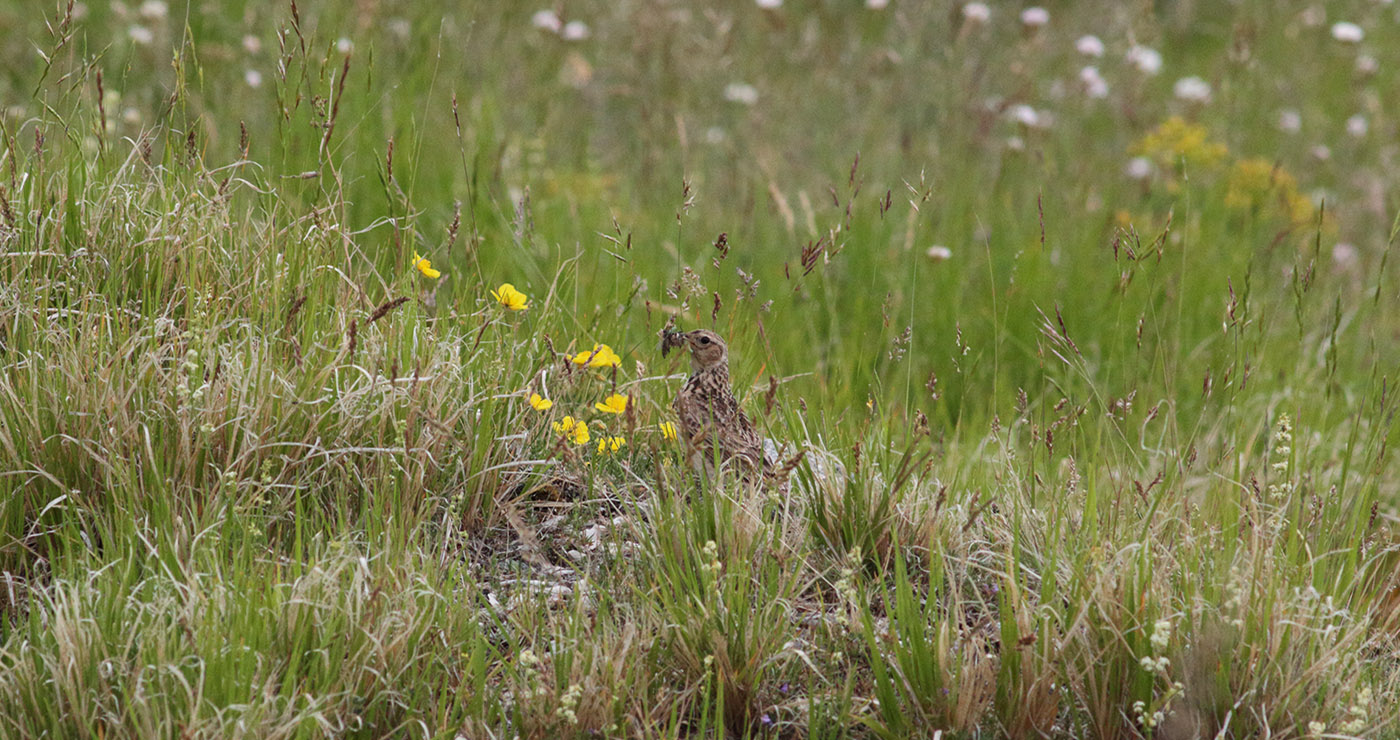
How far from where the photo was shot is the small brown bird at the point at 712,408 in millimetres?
3430

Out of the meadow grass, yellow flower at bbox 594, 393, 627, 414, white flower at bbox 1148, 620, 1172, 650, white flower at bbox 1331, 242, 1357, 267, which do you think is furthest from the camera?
white flower at bbox 1331, 242, 1357, 267

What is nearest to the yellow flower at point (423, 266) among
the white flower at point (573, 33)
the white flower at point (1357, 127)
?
the white flower at point (573, 33)

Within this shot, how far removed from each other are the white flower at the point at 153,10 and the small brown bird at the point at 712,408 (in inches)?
175

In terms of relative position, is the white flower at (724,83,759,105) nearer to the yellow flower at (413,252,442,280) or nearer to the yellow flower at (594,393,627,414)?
the yellow flower at (413,252,442,280)

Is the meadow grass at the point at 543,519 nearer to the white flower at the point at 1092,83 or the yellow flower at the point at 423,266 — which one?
the yellow flower at the point at 423,266

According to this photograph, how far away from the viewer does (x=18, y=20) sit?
7465 mm

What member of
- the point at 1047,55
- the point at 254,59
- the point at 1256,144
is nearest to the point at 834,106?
the point at 1047,55

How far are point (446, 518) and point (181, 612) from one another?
2.26 ft

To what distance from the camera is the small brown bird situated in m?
3.43

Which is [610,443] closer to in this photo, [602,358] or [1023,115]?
[602,358]

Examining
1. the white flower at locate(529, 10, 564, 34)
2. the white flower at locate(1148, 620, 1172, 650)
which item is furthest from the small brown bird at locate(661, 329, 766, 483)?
the white flower at locate(529, 10, 564, 34)

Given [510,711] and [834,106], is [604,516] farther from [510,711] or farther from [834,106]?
[834,106]

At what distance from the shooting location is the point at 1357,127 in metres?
9.41

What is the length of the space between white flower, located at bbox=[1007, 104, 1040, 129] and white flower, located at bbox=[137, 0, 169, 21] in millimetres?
4539
